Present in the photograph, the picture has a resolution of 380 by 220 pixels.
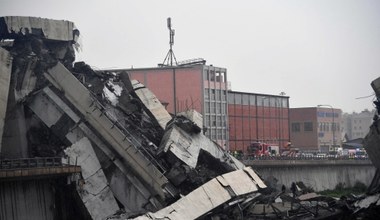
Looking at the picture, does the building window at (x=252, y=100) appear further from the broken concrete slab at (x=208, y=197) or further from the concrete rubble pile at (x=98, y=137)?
the broken concrete slab at (x=208, y=197)

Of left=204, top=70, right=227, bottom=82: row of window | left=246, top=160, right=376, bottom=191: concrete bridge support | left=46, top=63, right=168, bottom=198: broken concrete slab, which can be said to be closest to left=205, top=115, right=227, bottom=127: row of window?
left=204, top=70, right=227, bottom=82: row of window

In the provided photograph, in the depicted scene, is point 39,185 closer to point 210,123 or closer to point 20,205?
point 20,205

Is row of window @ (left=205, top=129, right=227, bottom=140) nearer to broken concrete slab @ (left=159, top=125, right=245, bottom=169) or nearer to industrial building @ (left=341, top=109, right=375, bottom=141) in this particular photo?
broken concrete slab @ (left=159, top=125, right=245, bottom=169)

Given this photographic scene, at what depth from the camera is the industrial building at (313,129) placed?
85875 millimetres

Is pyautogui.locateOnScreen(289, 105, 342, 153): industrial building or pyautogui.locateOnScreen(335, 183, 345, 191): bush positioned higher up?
pyautogui.locateOnScreen(289, 105, 342, 153): industrial building

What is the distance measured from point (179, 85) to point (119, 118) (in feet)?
91.3

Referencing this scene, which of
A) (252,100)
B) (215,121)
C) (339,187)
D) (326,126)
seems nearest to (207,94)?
(215,121)

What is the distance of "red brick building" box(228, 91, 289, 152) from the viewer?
60.6m

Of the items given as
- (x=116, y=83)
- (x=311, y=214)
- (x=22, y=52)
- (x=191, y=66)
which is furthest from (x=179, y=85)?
(x=311, y=214)

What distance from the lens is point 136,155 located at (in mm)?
23344

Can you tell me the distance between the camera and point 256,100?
65.0 m

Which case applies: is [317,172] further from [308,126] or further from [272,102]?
[308,126]

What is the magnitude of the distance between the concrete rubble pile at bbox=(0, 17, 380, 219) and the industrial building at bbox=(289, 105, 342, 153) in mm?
61235

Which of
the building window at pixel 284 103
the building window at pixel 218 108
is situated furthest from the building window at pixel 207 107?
the building window at pixel 284 103
